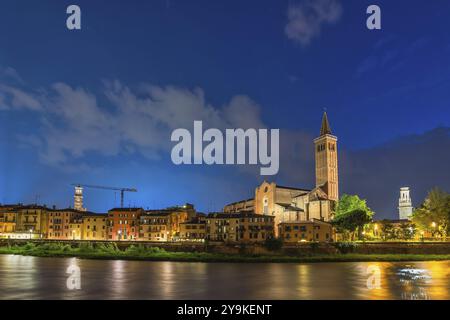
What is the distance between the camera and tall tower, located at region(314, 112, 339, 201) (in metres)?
136

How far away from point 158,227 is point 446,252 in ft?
201

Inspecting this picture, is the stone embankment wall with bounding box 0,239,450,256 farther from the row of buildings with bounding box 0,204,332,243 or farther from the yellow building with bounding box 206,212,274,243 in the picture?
the yellow building with bounding box 206,212,274,243

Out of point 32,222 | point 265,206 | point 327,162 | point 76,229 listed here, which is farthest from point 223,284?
point 327,162

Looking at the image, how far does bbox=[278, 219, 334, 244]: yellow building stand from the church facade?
11256 mm

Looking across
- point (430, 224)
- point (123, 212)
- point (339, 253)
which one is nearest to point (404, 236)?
point (430, 224)

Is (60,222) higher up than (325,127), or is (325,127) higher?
(325,127)

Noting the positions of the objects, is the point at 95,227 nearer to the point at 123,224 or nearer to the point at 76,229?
the point at 76,229

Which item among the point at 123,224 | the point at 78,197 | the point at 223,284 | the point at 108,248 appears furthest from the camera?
the point at 78,197

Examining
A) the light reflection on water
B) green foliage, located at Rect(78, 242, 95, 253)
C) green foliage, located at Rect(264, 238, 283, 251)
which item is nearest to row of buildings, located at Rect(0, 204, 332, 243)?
green foliage, located at Rect(264, 238, 283, 251)

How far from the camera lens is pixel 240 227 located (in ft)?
309

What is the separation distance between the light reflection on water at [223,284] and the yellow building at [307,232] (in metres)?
43.1

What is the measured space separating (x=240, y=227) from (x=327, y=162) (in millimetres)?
53061
